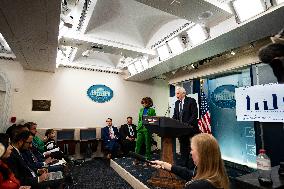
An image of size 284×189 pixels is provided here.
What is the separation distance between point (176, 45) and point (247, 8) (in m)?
1.63

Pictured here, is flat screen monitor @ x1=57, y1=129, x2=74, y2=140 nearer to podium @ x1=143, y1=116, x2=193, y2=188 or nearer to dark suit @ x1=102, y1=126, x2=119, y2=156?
dark suit @ x1=102, y1=126, x2=119, y2=156

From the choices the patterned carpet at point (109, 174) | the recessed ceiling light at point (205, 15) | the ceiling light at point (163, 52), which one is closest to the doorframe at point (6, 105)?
the patterned carpet at point (109, 174)

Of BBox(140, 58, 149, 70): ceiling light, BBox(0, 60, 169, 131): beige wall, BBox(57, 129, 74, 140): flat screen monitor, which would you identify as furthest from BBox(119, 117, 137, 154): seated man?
BBox(140, 58, 149, 70): ceiling light

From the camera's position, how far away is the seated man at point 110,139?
6.02 metres

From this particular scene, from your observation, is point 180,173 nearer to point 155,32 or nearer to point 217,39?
point 217,39

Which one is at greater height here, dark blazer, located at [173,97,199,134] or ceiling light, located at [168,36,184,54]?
ceiling light, located at [168,36,184,54]

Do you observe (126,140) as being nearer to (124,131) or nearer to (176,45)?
(124,131)

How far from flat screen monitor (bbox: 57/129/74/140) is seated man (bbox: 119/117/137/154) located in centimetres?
157

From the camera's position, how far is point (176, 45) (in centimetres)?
417

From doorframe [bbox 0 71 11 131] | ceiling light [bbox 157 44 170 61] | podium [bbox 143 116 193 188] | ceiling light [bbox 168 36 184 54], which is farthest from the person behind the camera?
doorframe [bbox 0 71 11 131]

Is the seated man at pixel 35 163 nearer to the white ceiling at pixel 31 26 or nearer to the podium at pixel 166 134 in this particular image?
the podium at pixel 166 134

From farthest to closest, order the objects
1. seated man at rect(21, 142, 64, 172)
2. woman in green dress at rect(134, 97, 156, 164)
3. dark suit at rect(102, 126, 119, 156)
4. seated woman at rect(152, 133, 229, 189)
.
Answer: dark suit at rect(102, 126, 119, 156)
woman in green dress at rect(134, 97, 156, 164)
seated man at rect(21, 142, 64, 172)
seated woman at rect(152, 133, 229, 189)

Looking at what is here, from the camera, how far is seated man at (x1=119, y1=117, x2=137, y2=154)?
6.16 meters

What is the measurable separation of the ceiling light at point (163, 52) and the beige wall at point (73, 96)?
296cm
